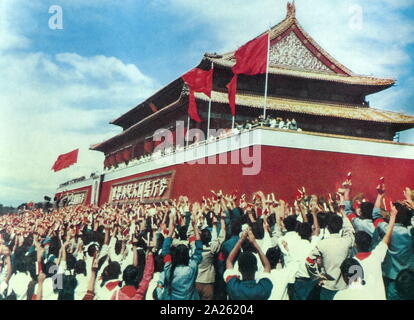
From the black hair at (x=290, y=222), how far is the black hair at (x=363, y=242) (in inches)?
44.3

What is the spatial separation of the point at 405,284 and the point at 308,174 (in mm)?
2692

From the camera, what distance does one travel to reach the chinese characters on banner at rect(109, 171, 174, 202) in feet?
35.0

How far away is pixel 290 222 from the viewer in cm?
803

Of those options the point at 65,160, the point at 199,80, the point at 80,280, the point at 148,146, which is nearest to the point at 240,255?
the point at 80,280

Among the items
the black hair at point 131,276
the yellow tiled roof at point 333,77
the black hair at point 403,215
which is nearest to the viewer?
the black hair at point 403,215

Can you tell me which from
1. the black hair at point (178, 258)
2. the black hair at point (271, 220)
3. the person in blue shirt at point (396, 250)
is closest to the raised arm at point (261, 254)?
the black hair at point (271, 220)

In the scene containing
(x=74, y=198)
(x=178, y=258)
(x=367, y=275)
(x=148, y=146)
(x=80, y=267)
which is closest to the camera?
(x=367, y=275)

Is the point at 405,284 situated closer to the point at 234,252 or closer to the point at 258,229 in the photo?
the point at 258,229

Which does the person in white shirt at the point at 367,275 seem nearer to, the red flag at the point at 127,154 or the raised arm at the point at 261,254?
the raised arm at the point at 261,254

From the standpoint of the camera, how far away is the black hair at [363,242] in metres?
7.92

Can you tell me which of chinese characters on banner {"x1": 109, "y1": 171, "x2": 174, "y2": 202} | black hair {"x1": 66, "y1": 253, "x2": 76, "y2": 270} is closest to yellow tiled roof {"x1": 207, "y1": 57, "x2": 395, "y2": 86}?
chinese characters on banner {"x1": 109, "y1": 171, "x2": 174, "y2": 202}
